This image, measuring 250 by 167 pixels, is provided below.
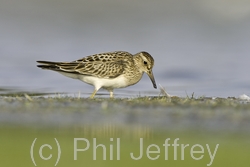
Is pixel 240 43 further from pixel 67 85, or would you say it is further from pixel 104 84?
pixel 104 84

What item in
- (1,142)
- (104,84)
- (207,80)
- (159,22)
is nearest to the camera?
(1,142)

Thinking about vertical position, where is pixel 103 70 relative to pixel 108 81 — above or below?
above

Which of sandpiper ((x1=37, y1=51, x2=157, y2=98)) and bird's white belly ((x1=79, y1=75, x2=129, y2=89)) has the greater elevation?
sandpiper ((x1=37, y1=51, x2=157, y2=98))

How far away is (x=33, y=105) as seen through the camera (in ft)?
45.0

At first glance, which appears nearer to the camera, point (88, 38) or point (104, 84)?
point (104, 84)

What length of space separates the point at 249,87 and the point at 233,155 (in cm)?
1095

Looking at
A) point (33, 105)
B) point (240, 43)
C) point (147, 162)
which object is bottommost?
point (147, 162)

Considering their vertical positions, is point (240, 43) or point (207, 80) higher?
point (240, 43)

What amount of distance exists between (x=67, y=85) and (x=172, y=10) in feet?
29.5

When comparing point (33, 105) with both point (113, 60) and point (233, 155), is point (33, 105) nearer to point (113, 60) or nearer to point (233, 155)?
point (113, 60)

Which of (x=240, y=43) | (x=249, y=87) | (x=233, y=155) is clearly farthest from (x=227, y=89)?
(x=233, y=155)

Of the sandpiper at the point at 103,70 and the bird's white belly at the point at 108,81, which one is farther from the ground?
the sandpiper at the point at 103,70

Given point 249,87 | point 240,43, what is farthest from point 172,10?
point 249,87

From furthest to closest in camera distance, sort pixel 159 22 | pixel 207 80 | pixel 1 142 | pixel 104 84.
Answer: pixel 159 22
pixel 207 80
pixel 104 84
pixel 1 142
